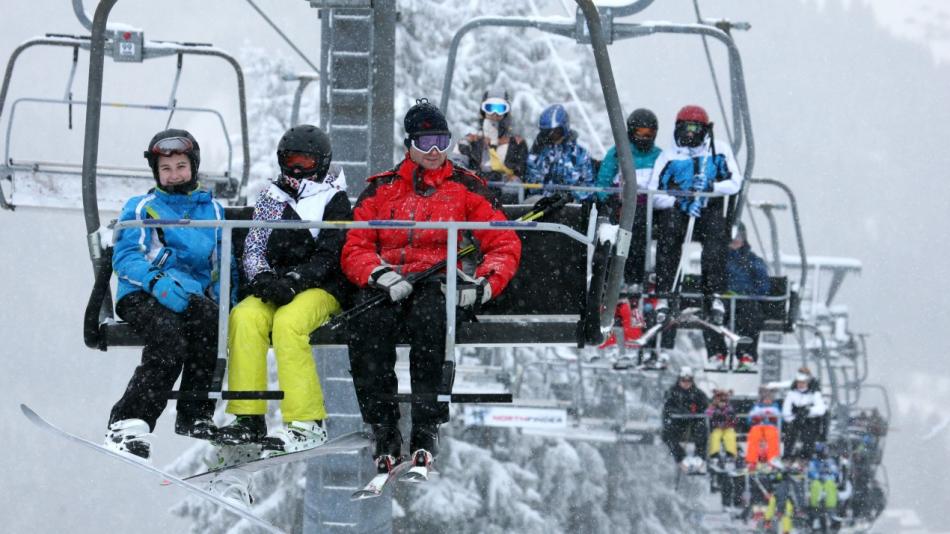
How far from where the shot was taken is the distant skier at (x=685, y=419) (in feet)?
50.3

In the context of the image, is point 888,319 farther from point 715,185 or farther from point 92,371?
point 715,185

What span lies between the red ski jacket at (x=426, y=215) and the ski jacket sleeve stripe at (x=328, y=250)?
7 centimetres

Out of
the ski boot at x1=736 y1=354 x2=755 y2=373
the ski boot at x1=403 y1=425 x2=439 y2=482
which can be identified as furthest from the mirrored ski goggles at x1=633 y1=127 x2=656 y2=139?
the ski boot at x1=403 y1=425 x2=439 y2=482

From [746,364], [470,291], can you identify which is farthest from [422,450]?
[746,364]

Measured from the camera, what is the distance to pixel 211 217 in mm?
6250

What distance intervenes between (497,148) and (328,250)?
12.5 feet

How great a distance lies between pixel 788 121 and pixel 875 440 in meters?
54.2

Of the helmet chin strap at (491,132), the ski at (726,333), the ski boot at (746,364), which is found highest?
the helmet chin strap at (491,132)

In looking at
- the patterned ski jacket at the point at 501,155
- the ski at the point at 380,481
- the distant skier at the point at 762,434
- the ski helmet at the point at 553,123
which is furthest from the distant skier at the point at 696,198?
the distant skier at the point at 762,434

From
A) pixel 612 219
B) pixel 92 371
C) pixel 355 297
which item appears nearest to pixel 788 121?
pixel 92 371

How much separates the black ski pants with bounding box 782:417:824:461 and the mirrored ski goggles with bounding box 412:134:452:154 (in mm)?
10871

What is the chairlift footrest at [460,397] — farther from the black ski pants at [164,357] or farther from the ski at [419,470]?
the black ski pants at [164,357]

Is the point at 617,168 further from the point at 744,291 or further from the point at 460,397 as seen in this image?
the point at 460,397

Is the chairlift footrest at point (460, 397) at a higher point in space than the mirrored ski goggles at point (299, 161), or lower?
lower
